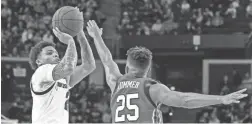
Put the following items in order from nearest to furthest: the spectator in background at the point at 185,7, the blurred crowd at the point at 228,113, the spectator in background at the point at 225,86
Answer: the blurred crowd at the point at 228,113, the spectator in background at the point at 225,86, the spectator in background at the point at 185,7

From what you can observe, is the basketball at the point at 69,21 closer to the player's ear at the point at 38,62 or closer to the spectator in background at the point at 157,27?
the player's ear at the point at 38,62

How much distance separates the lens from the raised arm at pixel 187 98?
3865 mm

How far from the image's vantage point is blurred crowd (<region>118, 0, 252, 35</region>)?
17.7 metres

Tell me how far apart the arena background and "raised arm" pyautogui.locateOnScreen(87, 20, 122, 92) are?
391 inches

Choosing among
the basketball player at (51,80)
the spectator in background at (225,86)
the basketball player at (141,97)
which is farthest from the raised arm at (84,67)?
the spectator in background at (225,86)

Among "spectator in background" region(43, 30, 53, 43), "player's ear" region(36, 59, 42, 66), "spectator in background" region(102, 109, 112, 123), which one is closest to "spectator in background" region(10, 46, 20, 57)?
"spectator in background" region(43, 30, 53, 43)

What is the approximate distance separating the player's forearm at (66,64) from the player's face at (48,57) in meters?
0.39

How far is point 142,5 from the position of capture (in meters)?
19.2

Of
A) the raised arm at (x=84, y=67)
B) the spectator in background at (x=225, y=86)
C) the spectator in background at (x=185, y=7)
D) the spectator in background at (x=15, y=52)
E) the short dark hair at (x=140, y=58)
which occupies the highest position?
the spectator in background at (x=185, y=7)

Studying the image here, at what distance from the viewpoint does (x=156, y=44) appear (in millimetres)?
17844

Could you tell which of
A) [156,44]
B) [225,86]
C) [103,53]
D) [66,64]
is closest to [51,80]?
[66,64]

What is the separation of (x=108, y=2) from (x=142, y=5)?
1.26 meters

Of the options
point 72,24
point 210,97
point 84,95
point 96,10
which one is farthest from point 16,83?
point 210,97

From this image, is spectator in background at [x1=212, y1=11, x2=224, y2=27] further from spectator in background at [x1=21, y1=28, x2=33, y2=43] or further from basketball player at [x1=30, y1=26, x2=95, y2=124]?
basketball player at [x1=30, y1=26, x2=95, y2=124]
